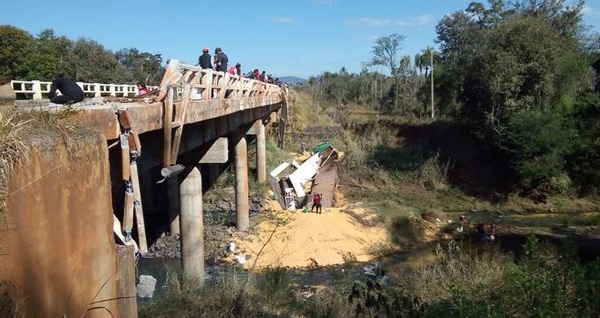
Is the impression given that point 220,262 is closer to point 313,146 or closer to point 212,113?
point 212,113

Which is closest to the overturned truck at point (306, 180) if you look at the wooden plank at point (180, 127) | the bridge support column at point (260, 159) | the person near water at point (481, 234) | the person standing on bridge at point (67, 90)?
the bridge support column at point (260, 159)

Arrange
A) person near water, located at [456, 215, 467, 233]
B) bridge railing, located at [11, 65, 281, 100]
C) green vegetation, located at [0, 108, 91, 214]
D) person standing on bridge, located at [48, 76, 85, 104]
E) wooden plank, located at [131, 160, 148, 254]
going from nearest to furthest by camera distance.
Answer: green vegetation, located at [0, 108, 91, 214] < wooden plank, located at [131, 160, 148, 254] < person standing on bridge, located at [48, 76, 85, 104] < bridge railing, located at [11, 65, 281, 100] < person near water, located at [456, 215, 467, 233]

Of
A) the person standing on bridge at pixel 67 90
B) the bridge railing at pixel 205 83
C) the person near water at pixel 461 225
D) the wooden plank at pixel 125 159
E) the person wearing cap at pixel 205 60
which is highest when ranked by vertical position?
the person wearing cap at pixel 205 60

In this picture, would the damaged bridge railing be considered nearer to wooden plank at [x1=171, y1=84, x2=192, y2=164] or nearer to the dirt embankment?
wooden plank at [x1=171, y1=84, x2=192, y2=164]

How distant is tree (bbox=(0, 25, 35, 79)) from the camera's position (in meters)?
37.4

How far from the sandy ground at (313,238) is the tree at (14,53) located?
969 inches

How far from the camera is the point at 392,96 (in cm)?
6406

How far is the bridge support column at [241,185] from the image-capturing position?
2320cm

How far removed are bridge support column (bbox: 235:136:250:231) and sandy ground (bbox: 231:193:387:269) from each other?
2.38 ft

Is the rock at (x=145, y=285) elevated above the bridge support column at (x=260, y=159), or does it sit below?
above

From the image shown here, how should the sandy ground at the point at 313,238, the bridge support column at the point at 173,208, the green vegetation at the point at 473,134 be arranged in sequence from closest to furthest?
the sandy ground at the point at 313,238
the bridge support column at the point at 173,208
the green vegetation at the point at 473,134

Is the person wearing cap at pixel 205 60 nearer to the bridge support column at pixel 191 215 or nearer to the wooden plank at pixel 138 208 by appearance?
the bridge support column at pixel 191 215

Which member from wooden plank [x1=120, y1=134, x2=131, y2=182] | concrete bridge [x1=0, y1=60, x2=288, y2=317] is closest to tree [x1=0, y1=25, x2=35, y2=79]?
concrete bridge [x1=0, y1=60, x2=288, y2=317]

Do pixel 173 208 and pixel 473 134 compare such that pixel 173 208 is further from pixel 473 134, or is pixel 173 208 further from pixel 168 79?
pixel 473 134
